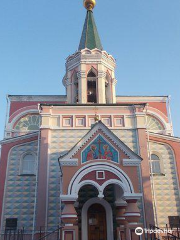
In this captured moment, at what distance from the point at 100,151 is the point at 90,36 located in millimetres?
11833

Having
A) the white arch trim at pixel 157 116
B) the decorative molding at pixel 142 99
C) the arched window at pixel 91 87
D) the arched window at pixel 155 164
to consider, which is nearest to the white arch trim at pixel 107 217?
the arched window at pixel 155 164

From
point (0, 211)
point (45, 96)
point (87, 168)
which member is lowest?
point (0, 211)

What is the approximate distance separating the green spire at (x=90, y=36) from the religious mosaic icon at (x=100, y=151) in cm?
973

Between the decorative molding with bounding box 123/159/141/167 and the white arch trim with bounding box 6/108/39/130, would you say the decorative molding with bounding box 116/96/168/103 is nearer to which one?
the white arch trim with bounding box 6/108/39/130

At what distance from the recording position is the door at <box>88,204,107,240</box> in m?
15.3

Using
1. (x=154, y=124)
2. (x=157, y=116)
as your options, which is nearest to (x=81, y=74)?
(x=154, y=124)

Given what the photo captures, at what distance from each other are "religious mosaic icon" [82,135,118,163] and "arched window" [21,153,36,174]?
4.95 m

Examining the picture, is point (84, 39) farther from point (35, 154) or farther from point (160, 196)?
point (160, 196)

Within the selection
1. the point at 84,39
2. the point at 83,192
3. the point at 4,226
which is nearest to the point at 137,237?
the point at 83,192

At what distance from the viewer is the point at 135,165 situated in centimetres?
1368

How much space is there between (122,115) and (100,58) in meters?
5.00

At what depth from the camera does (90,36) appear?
74.6ft

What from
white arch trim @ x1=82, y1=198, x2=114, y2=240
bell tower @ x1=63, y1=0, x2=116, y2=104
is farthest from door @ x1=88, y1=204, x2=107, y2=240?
bell tower @ x1=63, y1=0, x2=116, y2=104

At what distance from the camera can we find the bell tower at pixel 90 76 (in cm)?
1953
